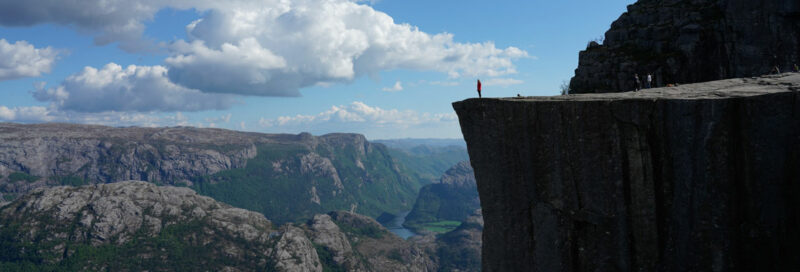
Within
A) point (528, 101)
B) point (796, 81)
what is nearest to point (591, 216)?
point (528, 101)

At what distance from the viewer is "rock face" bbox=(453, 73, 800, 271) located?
18.1 meters

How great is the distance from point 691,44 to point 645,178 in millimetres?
29682

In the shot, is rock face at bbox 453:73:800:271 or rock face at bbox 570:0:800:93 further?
rock face at bbox 570:0:800:93

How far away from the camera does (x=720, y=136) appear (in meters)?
18.6

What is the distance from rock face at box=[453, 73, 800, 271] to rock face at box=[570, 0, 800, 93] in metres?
18.0

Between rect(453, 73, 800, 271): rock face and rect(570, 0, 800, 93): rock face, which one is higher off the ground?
rect(570, 0, 800, 93): rock face

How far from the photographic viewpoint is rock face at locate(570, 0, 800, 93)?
120 feet

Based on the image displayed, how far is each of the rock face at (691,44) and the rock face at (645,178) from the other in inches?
710

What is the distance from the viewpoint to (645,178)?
21031mm

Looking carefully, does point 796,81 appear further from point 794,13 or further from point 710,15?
point 710,15

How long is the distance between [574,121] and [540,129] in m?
1.98

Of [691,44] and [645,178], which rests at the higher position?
[691,44]

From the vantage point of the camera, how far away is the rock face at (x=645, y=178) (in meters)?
18.1

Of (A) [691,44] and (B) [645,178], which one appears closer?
(B) [645,178]
